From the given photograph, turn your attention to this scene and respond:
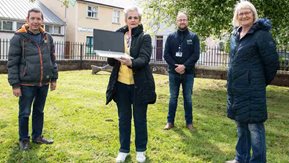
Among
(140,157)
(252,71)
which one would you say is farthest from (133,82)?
(252,71)

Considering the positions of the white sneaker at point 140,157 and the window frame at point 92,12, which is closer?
the white sneaker at point 140,157

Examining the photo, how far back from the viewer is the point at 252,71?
4527 millimetres

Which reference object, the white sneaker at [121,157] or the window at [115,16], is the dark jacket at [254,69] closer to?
the white sneaker at [121,157]

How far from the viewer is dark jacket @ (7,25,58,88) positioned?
541 centimetres

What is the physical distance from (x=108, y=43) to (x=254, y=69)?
1.87 metres

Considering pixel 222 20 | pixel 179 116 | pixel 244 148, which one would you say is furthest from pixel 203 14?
pixel 244 148

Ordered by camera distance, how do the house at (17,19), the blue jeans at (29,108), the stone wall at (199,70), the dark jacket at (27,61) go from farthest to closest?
the house at (17,19) → the stone wall at (199,70) → the blue jeans at (29,108) → the dark jacket at (27,61)

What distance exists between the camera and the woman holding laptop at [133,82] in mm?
4910

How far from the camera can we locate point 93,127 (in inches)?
281

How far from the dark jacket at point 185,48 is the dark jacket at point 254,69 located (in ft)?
7.83

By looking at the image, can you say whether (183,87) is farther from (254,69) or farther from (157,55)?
(157,55)

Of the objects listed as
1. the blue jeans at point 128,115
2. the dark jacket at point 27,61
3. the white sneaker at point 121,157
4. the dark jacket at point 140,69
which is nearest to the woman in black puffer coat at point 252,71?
the dark jacket at point 140,69

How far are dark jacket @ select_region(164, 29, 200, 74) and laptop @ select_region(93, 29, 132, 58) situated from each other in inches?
95.2

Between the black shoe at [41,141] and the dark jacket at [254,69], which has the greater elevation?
the dark jacket at [254,69]
